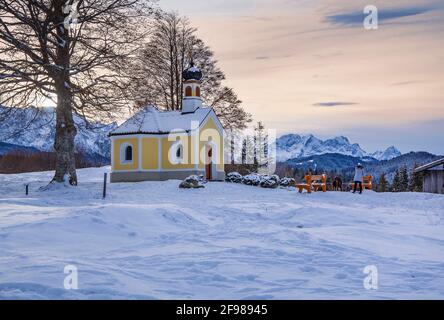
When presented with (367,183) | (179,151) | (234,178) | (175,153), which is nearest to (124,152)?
(175,153)

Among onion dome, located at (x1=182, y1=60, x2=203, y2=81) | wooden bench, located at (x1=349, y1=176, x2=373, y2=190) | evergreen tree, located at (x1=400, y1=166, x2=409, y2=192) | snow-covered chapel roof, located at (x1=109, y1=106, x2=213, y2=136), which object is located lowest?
evergreen tree, located at (x1=400, y1=166, x2=409, y2=192)

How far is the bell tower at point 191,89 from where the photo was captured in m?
37.5

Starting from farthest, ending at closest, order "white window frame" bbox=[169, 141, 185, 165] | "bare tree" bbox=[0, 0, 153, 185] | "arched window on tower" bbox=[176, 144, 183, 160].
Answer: "arched window on tower" bbox=[176, 144, 183, 160] → "white window frame" bbox=[169, 141, 185, 165] → "bare tree" bbox=[0, 0, 153, 185]

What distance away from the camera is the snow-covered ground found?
19.9ft

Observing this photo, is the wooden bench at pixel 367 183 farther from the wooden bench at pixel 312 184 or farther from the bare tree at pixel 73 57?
the bare tree at pixel 73 57

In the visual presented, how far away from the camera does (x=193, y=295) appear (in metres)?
5.86

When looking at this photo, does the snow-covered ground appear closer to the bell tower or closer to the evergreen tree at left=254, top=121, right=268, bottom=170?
the bell tower

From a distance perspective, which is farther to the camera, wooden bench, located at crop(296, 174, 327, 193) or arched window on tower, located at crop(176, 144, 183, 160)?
arched window on tower, located at crop(176, 144, 183, 160)

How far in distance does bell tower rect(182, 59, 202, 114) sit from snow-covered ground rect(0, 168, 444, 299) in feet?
77.5

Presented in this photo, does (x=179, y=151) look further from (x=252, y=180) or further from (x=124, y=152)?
(x=252, y=180)

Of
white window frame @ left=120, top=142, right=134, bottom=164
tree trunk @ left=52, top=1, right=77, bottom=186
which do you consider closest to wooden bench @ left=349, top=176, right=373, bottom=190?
Result: white window frame @ left=120, top=142, right=134, bottom=164

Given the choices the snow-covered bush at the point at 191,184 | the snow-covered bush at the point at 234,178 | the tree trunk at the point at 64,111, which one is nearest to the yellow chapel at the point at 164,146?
the snow-covered bush at the point at 234,178

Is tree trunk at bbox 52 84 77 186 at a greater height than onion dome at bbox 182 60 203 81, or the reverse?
onion dome at bbox 182 60 203 81

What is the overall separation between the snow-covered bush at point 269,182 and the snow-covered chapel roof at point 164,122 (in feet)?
23.0
